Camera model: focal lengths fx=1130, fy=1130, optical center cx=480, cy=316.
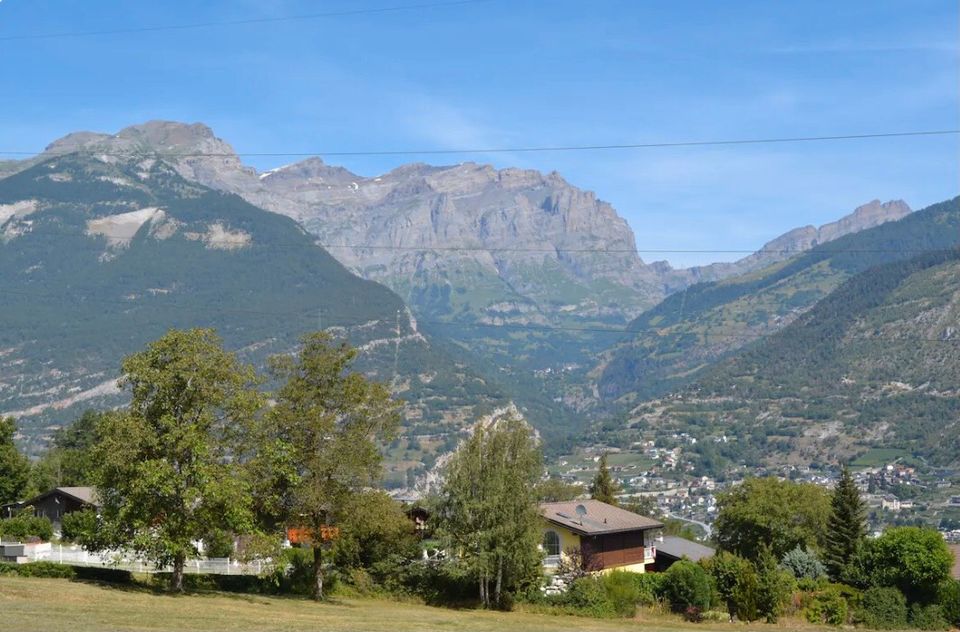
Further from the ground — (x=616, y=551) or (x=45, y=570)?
(x=616, y=551)

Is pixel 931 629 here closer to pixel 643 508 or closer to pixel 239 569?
pixel 239 569

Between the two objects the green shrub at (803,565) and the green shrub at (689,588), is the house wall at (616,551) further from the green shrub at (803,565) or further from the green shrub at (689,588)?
the green shrub at (689,588)

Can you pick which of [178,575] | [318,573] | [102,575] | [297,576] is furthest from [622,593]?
[102,575]

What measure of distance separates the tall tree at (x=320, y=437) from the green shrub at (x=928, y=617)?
28187mm

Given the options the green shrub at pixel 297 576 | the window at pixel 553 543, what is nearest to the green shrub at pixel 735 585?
the window at pixel 553 543

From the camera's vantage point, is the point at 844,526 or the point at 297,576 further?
the point at 844,526

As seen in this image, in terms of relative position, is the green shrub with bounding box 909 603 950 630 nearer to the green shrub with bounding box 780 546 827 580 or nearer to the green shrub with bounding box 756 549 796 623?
the green shrub with bounding box 756 549 796 623

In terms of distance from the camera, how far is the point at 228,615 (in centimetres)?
4175

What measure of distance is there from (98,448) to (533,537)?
22047 mm

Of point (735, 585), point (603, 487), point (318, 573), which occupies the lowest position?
point (735, 585)

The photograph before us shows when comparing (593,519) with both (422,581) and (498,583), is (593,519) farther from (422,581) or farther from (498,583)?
(498,583)

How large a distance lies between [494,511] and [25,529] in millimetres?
33826

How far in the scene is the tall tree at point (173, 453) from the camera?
4728 centimetres

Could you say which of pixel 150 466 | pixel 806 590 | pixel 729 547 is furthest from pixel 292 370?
pixel 729 547
